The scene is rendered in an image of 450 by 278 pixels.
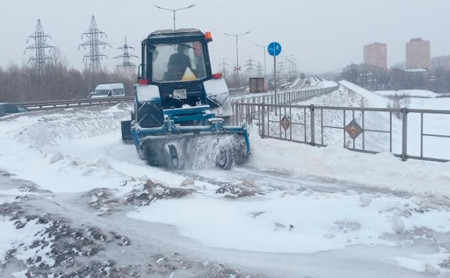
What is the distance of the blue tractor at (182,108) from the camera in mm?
14492

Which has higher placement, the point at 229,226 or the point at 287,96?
the point at 287,96

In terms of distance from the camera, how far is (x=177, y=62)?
54.0ft

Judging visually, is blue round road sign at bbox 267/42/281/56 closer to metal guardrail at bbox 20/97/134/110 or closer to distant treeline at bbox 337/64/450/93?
metal guardrail at bbox 20/97/134/110

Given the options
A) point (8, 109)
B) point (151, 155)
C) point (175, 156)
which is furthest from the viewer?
point (8, 109)

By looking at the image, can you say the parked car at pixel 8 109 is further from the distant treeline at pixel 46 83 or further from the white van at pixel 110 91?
the distant treeline at pixel 46 83

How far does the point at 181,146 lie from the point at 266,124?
6259 millimetres

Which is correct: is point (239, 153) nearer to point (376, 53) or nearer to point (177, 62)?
point (177, 62)

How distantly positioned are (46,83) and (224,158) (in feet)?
186

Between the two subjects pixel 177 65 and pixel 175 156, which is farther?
pixel 177 65

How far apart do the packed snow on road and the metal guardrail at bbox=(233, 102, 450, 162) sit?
1.35m

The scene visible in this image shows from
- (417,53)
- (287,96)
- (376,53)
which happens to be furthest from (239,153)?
(376,53)

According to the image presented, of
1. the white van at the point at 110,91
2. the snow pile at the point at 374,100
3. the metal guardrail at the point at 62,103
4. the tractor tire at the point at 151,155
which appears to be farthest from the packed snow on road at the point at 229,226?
the white van at the point at 110,91

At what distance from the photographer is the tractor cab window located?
16.4 m

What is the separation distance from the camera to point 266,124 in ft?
66.6
